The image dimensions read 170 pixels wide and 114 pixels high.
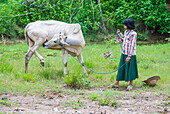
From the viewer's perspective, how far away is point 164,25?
13.2m

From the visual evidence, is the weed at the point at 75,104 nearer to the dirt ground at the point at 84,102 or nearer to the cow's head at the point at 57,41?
the dirt ground at the point at 84,102

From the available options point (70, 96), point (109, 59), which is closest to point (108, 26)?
point (109, 59)

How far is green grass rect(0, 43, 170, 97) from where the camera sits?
6098mm

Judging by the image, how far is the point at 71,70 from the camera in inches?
295

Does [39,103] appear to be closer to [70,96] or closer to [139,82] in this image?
[70,96]

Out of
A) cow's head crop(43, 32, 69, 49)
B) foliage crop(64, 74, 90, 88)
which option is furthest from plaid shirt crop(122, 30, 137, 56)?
cow's head crop(43, 32, 69, 49)

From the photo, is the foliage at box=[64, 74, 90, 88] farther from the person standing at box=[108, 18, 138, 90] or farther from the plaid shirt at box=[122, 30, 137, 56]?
the plaid shirt at box=[122, 30, 137, 56]

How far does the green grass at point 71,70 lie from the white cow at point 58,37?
503mm

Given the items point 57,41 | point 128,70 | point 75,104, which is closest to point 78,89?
point 75,104

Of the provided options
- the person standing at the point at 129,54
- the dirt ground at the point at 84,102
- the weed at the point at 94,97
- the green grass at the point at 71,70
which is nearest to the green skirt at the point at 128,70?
the person standing at the point at 129,54

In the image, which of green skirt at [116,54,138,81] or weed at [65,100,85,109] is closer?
weed at [65,100,85,109]

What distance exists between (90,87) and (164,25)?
8559 mm

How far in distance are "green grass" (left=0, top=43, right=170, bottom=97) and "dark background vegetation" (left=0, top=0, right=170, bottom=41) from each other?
2.36m

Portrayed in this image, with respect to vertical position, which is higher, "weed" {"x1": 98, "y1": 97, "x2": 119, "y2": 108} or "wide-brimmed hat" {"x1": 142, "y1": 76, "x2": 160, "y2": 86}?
"wide-brimmed hat" {"x1": 142, "y1": 76, "x2": 160, "y2": 86}
